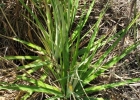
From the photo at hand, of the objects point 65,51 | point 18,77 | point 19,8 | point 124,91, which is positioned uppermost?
point 19,8

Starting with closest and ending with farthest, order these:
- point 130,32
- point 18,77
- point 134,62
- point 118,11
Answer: point 18,77 → point 134,62 → point 130,32 → point 118,11

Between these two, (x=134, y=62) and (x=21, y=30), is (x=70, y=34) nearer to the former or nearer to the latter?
(x=21, y=30)

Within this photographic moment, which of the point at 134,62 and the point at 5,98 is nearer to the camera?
the point at 5,98

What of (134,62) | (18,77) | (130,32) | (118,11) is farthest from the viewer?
(118,11)

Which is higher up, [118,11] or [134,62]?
[118,11]

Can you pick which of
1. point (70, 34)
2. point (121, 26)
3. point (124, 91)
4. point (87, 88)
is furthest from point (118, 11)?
point (87, 88)

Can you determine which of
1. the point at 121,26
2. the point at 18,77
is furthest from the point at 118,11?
the point at 18,77

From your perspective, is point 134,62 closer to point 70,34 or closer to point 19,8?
point 70,34

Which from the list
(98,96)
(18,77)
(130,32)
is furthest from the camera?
(130,32)

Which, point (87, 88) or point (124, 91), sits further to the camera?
point (124, 91)
